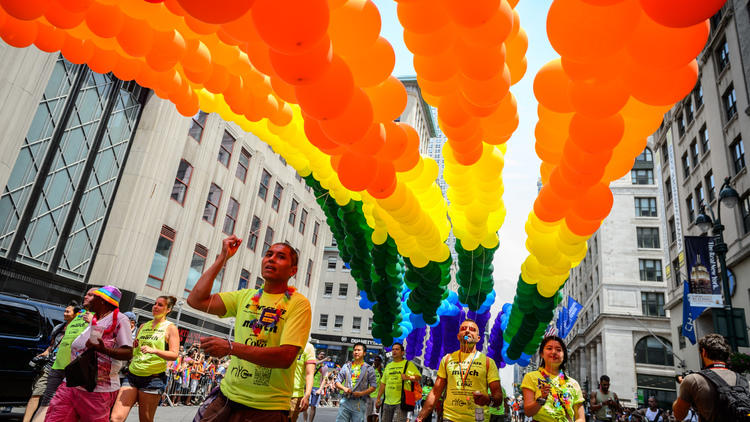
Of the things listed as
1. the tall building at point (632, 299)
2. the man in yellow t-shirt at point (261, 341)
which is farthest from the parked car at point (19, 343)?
the tall building at point (632, 299)

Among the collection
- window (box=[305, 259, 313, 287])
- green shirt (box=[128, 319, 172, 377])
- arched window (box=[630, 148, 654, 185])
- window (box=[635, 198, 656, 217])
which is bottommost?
green shirt (box=[128, 319, 172, 377])

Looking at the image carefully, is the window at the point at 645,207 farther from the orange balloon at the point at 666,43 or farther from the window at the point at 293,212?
the orange balloon at the point at 666,43

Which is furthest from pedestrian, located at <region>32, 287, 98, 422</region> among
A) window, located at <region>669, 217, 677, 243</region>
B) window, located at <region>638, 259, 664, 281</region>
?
window, located at <region>638, 259, 664, 281</region>

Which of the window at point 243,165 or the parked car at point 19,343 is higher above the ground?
the window at point 243,165

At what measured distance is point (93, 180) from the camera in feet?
56.8

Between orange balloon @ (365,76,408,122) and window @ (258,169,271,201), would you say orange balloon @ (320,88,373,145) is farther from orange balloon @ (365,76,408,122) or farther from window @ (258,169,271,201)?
window @ (258,169,271,201)

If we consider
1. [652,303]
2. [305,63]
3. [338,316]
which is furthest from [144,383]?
[652,303]

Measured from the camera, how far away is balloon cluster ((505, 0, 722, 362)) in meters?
3.20

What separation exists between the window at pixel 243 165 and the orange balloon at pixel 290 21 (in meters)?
23.8

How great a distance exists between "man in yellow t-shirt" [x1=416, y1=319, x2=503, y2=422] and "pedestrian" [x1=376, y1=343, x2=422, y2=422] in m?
3.62

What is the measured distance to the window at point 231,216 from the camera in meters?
25.1

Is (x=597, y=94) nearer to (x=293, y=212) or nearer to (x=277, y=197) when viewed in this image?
(x=277, y=197)

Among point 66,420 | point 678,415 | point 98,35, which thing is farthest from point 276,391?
point 98,35

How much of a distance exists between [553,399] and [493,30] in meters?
3.47
